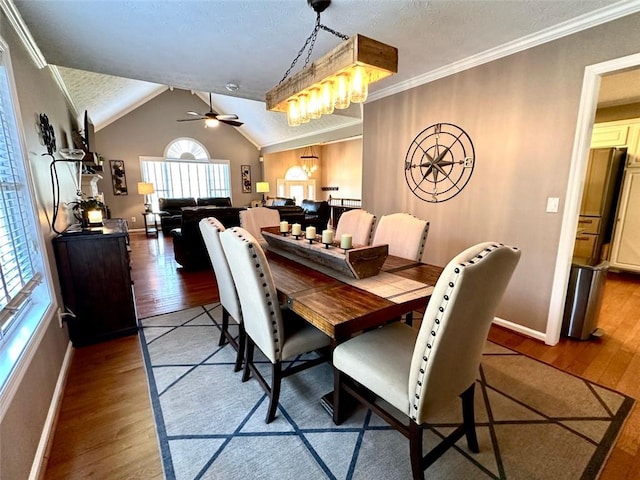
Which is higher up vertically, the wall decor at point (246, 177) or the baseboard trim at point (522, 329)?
the wall decor at point (246, 177)

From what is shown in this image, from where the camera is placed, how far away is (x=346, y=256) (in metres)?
1.72

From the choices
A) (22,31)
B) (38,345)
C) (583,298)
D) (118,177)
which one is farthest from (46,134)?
(118,177)

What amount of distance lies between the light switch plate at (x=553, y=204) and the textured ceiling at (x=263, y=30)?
117 centimetres

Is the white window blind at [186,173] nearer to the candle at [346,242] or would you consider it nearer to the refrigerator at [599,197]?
the candle at [346,242]

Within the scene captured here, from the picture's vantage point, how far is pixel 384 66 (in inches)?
61.5

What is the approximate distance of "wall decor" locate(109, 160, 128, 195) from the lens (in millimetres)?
7867

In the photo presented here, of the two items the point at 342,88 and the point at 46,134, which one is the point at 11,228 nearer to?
the point at 46,134

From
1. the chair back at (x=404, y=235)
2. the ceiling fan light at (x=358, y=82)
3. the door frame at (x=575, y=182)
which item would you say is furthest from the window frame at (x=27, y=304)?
the door frame at (x=575, y=182)

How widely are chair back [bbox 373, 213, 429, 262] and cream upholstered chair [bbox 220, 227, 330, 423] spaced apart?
3.43ft

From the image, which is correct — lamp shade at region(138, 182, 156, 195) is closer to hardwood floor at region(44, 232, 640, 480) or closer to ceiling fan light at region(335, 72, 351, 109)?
hardwood floor at region(44, 232, 640, 480)

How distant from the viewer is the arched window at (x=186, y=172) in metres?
8.54

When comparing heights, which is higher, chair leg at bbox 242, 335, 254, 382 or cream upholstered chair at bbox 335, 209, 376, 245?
cream upholstered chair at bbox 335, 209, 376, 245

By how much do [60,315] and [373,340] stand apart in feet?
7.27

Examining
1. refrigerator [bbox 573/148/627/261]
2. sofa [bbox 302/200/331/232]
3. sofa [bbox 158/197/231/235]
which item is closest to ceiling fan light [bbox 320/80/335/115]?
refrigerator [bbox 573/148/627/261]
